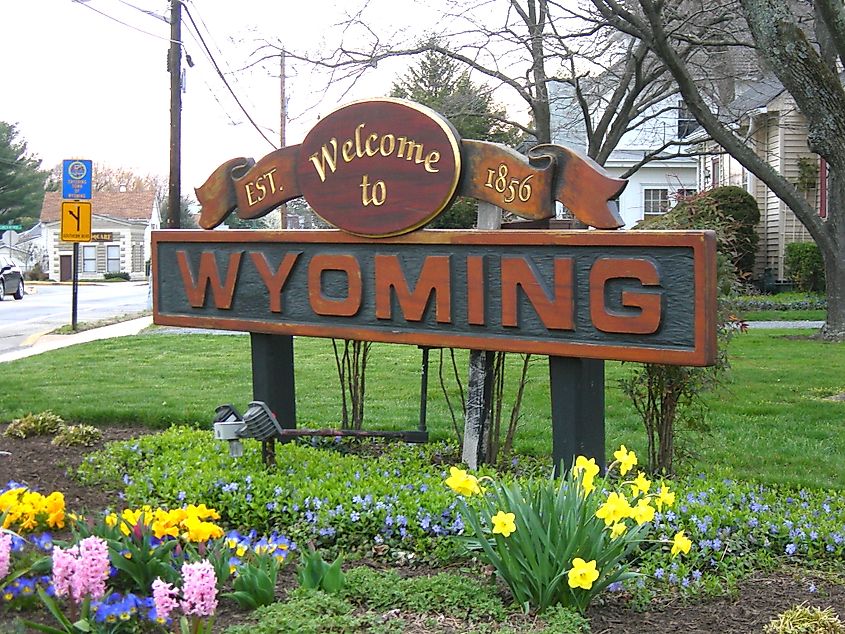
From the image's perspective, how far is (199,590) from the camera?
10.3 ft

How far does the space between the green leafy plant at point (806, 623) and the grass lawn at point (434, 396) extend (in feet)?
8.72

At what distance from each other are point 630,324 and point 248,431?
223 centimetres

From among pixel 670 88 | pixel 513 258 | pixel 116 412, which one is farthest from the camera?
pixel 670 88

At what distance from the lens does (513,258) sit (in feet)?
17.4

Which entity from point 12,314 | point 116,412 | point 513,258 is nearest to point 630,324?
point 513,258

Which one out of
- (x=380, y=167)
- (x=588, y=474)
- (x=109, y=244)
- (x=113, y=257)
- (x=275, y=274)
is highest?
(x=109, y=244)

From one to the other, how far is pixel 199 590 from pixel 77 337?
15.4m

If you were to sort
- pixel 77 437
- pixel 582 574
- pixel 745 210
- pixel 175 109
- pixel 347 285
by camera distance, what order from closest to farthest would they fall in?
pixel 582 574 < pixel 347 285 < pixel 77 437 < pixel 175 109 < pixel 745 210

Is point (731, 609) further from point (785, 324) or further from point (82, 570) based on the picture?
point (785, 324)

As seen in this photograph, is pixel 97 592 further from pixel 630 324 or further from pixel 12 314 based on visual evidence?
pixel 12 314

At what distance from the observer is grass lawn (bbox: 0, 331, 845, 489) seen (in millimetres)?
7125

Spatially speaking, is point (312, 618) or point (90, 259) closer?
point (312, 618)

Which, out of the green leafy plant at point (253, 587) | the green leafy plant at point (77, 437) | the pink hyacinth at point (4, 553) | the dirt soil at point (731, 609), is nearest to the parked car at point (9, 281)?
the green leafy plant at point (77, 437)

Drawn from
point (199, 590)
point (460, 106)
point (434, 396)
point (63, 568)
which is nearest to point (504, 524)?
point (199, 590)
